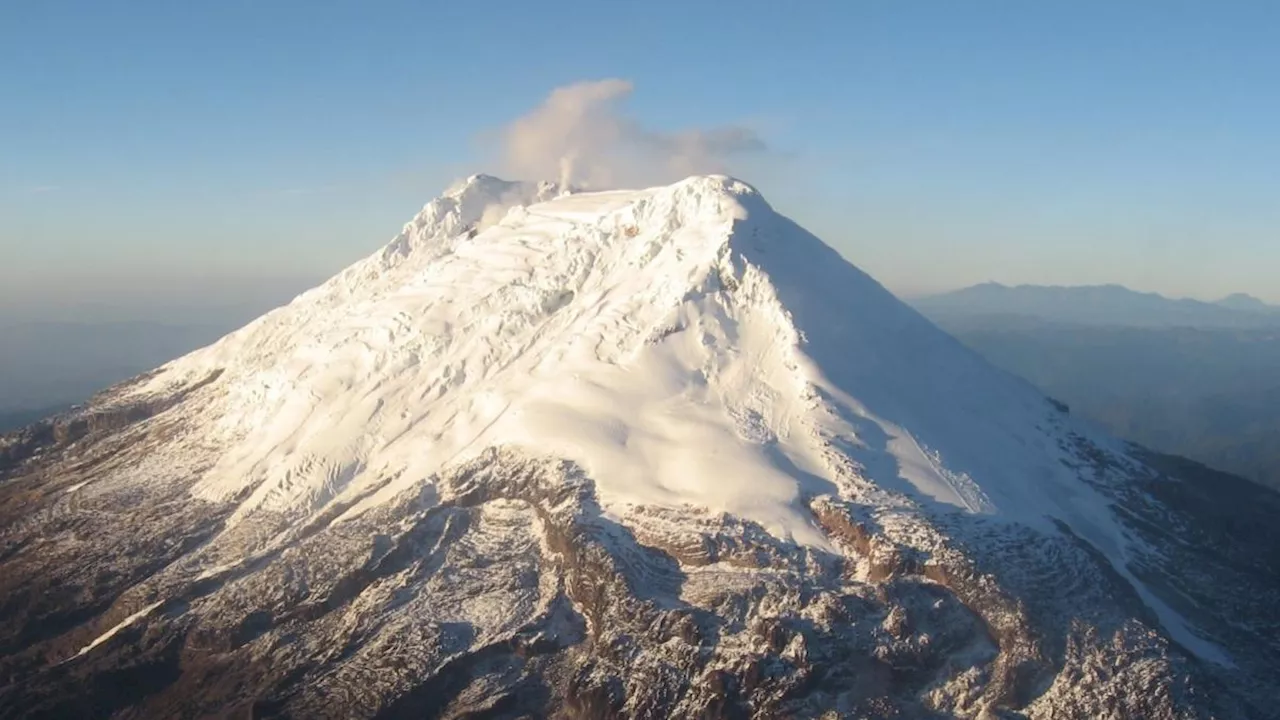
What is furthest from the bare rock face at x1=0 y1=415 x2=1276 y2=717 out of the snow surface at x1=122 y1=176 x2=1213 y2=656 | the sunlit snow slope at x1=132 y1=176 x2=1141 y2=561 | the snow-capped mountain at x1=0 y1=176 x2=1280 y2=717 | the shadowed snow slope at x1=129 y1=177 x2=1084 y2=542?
the shadowed snow slope at x1=129 y1=177 x2=1084 y2=542

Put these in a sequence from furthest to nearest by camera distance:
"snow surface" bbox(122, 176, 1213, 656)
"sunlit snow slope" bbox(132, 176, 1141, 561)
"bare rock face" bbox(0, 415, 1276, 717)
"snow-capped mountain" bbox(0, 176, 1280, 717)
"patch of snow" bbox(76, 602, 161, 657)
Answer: "sunlit snow slope" bbox(132, 176, 1141, 561), "snow surface" bbox(122, 176, 1213, 656), "patch of snow" bbox(76, 602, 161, 657), "snow-capped mountain" bbox(0, 176, 1280, 717), "bare rock face" bbox(0, 415, 1276, 717)

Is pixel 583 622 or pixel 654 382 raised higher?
pixel 654 382

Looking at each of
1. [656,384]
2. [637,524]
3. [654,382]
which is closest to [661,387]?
[656,384]

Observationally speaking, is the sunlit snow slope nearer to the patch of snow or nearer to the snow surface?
the snow surface

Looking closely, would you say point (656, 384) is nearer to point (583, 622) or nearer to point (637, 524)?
point (637, 524)

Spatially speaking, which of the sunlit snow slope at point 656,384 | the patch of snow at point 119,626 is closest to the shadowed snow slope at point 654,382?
the sunlit snow slope at point 656,384

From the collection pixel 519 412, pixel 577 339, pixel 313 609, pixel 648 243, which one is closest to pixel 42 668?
pixel 313 609
